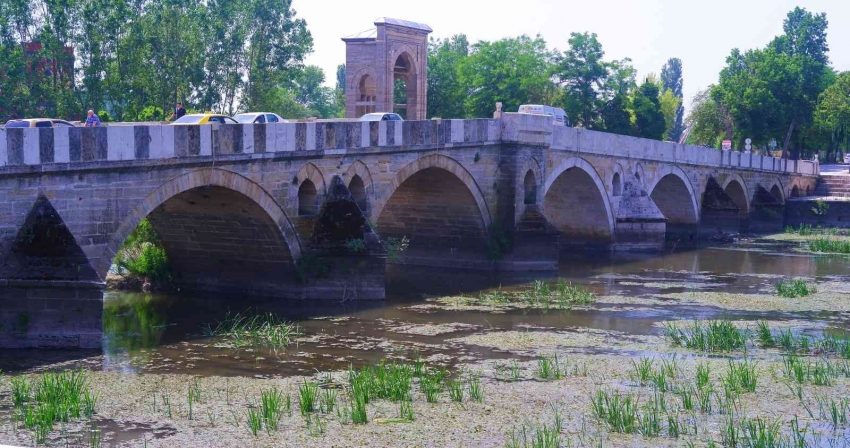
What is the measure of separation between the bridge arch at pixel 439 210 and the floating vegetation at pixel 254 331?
342 inches

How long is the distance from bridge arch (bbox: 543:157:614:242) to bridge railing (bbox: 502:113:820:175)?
3.91ft

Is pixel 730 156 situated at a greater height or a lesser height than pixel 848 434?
greater

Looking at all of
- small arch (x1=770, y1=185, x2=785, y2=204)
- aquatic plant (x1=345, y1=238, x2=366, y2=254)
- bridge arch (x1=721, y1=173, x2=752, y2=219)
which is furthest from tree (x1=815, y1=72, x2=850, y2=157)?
aquatic plant (x1=345, y1=238, x2=366, y2=254)

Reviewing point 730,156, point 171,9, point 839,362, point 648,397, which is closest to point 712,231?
point 730,156

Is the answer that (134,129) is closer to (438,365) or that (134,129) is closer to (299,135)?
(299,135)

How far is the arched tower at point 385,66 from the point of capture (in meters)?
43.4

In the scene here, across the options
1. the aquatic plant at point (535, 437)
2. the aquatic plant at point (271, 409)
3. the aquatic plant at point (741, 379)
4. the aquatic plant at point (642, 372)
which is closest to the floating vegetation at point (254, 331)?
the aquatic plant at point (271, 409)

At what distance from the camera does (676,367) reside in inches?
610

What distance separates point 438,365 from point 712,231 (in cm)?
3193

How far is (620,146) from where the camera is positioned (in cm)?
3794

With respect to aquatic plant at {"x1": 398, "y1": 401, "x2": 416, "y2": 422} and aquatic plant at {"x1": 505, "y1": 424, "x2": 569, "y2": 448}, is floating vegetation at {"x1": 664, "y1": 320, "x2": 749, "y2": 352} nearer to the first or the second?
aquatic plant at {"x1": 505, "y1": 424, "x2": 569, "y2": 448}

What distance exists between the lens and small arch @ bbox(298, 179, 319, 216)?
22844mm

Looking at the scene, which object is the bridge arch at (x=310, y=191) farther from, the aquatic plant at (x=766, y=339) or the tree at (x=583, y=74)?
the tree at (x=583, y=74)

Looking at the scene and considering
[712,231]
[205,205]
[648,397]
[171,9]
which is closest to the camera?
[648,397]
